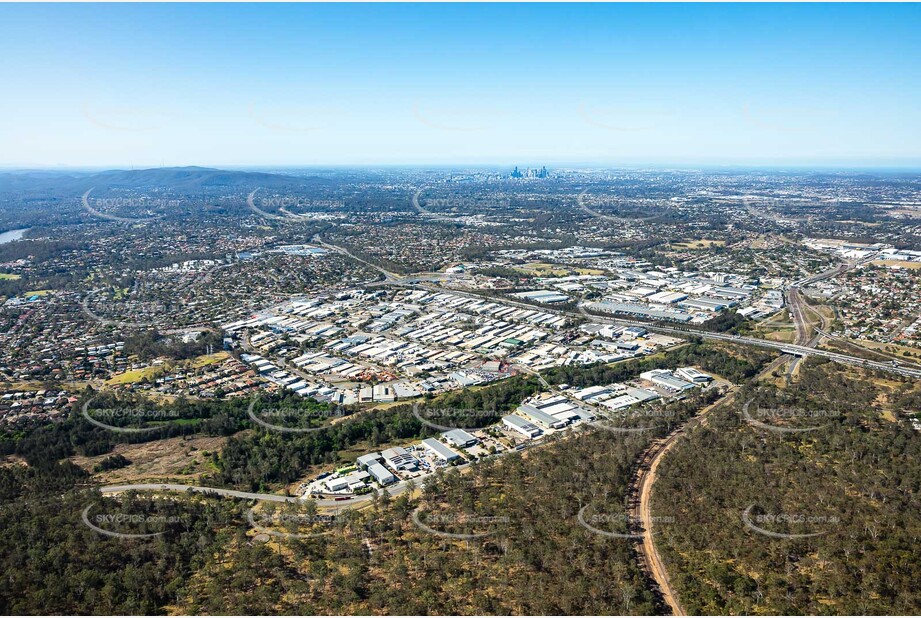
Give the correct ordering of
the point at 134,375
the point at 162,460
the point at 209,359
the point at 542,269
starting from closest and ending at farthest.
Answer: the point at 162,460 < the point at 134,375 < the point at 209,359 < the point at 542,269

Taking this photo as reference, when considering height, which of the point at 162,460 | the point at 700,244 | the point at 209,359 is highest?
the point at 700,244

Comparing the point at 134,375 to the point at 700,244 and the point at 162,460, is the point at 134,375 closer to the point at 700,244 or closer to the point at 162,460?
the point at 162,460

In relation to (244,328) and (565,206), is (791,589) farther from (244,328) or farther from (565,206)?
(565,206)

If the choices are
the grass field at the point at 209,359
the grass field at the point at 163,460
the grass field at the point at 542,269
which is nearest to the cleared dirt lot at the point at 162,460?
the grass field at the point at 163,460

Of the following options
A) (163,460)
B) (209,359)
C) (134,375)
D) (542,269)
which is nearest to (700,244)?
(542,269)

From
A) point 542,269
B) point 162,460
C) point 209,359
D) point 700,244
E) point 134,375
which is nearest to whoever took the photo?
point 162,460

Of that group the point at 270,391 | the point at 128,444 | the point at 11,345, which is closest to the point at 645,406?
the point at 270,391

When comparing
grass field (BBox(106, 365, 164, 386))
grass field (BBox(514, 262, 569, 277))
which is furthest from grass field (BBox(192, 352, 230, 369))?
grass field (BBox(514, 262, 569, 277))

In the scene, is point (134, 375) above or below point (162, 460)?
above

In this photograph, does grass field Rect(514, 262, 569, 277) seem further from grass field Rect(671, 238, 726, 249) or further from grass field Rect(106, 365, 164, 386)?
grass field Rect(106, 365, 164, 386)

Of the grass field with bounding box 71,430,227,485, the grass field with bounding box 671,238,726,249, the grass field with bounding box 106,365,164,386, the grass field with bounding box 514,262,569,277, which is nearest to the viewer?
the grass field with bounding box 71,430,227,485

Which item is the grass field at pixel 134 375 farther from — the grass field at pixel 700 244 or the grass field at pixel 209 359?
the grass field at pixel 700 244
